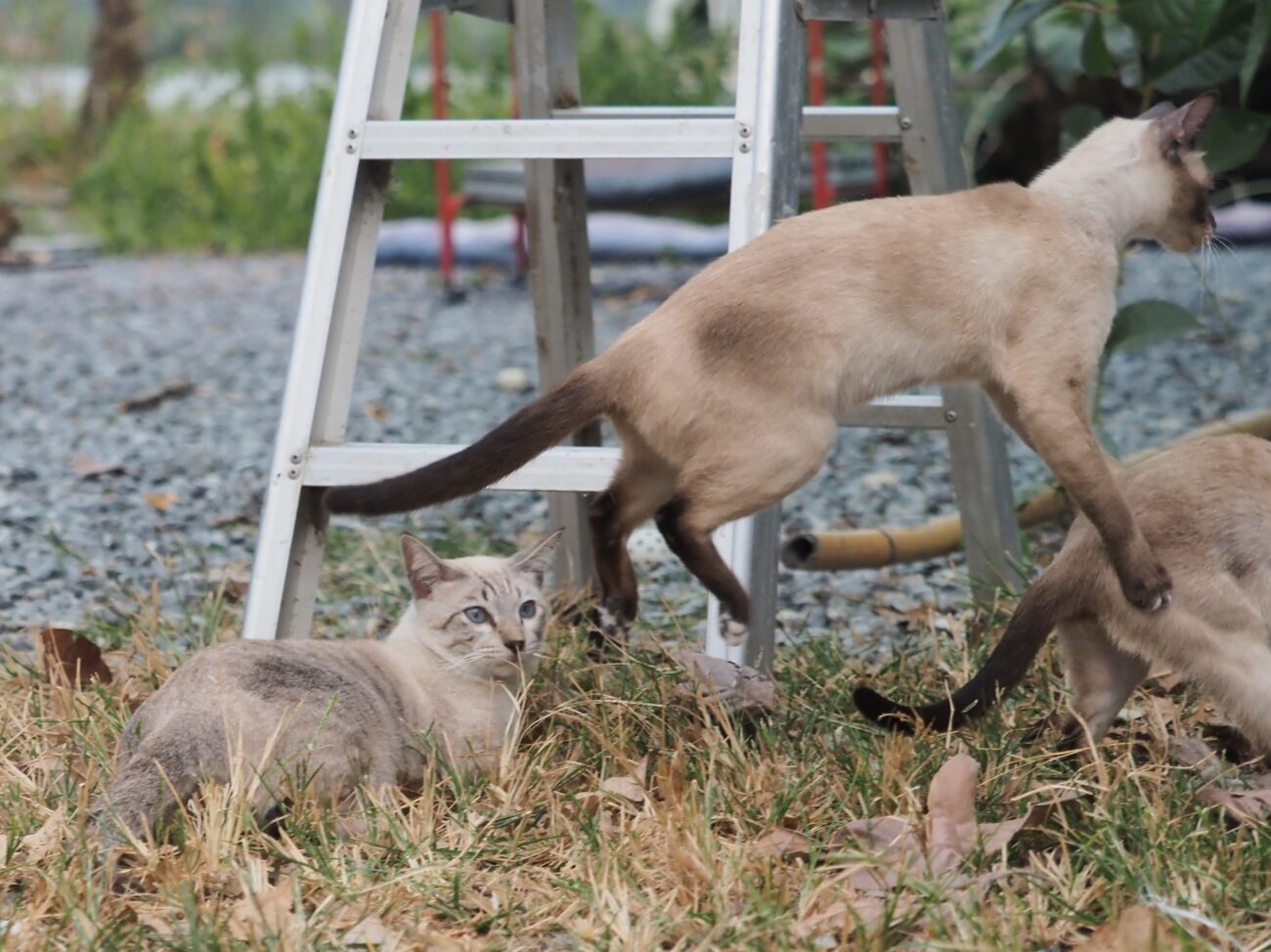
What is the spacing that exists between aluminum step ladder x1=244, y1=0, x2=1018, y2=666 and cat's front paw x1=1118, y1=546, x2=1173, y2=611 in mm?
572

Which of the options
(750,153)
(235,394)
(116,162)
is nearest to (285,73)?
(116,162)

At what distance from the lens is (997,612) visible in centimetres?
322

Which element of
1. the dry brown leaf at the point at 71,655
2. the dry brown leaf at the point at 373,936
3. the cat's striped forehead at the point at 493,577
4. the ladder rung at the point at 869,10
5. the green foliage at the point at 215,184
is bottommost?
the green foliage at the point at 215,184

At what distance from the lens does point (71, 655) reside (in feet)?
9.89

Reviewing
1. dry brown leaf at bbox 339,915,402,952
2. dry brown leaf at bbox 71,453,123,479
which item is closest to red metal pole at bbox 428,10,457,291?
dry brown leaf at bbox 71,453,123,479

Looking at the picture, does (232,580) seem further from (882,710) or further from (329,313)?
(882,710)

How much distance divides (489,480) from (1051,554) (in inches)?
75.5

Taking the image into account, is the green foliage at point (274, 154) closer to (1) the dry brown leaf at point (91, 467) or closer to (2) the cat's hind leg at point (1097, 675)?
(1) the dry brown leaf at point (91, 467)

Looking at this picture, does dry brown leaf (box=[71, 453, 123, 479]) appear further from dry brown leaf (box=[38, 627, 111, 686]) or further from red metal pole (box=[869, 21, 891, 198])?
red metal pole (box=[869, 21, 891, 198])

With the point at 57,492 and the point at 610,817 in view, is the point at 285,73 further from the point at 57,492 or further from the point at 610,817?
the point at 610,817

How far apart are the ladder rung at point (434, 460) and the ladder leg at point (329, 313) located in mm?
51

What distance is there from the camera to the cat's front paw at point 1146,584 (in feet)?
7.90

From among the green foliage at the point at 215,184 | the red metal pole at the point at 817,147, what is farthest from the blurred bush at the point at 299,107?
the red metal pole at the point at 817,147

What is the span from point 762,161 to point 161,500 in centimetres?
250
